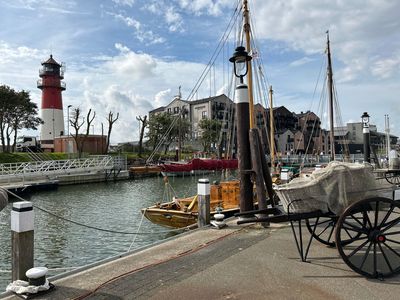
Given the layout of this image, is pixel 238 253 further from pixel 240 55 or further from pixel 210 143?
pixel 210 143

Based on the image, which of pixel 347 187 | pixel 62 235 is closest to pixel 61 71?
pixel 62 235

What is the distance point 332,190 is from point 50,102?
210ft

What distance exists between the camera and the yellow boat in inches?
536

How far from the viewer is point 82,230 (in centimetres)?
1664

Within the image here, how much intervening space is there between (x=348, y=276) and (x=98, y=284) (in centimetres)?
371

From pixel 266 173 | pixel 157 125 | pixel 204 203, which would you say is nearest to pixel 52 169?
pixel 157 125

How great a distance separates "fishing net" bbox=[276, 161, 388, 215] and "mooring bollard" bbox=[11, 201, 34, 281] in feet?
13.2

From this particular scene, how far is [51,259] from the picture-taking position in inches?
494

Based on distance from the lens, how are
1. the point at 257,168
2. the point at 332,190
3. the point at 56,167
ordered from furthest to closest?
the point at 56,167 < the point at 257,168 < the point at 332,190

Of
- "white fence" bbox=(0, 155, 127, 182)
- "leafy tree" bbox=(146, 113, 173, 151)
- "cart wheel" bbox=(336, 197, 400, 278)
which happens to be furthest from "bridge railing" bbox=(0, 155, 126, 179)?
"cart wheel" bbox=(336, 197, 400, 278)

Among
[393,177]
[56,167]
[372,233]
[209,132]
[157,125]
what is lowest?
[372,233]

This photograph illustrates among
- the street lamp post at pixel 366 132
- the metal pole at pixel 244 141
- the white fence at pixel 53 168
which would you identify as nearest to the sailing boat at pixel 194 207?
the metal pole at pixel 244 141

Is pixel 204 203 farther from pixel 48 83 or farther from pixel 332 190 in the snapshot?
pixel 48 83

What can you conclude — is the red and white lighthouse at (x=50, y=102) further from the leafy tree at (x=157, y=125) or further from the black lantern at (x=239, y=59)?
the black lantern at (x=239, y=59)
